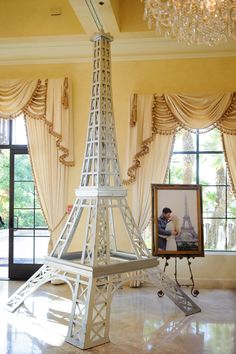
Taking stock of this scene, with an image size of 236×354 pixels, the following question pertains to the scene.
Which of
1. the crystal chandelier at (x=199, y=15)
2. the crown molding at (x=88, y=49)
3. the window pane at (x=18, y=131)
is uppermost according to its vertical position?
the crown molding at (x=88, y=49)

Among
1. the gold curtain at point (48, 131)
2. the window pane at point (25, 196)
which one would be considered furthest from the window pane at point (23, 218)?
the gold curtain at point (48, 131)

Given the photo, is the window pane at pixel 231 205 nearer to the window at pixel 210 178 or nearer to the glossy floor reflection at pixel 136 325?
the window at pixel 210 178

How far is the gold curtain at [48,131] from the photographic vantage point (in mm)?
6773

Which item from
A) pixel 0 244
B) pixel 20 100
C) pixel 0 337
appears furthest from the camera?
pixel 0 244

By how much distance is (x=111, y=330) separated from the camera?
4.70m

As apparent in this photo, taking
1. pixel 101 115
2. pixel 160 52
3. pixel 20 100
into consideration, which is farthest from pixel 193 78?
pixel 20 100

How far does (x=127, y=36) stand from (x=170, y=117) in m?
1.44

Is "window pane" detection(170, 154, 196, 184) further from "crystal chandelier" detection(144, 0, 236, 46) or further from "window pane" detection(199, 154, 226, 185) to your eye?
"crystal chandelier" detection(144, 0, 236, 46)

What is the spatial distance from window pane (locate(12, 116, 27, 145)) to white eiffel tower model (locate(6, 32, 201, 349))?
2296 millimetres

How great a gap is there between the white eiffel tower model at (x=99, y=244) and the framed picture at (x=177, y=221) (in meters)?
0.79

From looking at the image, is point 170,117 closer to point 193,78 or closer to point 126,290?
point 193,78

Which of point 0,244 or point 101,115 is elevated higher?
point 101,115

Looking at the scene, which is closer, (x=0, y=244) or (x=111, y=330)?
(x=111, y=330)

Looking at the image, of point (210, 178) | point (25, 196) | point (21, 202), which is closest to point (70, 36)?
point (25, 196)
